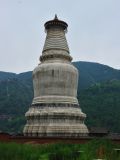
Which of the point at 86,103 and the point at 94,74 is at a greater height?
the point at 94,74

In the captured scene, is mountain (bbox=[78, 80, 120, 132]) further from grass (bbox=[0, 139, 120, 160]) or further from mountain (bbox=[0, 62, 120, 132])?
grass (bbox=[0, 139, 120, 160])

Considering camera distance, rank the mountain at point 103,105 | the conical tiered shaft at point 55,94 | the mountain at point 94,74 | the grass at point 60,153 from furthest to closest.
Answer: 1. the mountain at point 94,74
2. the mountain at point 103,105
3. the conical tiered shaft at point 55,94
4. the grass at point 60,153

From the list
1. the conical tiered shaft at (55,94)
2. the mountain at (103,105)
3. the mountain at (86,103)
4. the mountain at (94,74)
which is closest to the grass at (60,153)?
the conical tiered shaft at (55,94)

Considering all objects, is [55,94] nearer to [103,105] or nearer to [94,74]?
[103,105]

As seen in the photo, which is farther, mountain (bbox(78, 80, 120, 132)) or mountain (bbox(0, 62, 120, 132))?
mountain (bbox(0, 62, 120, 132))

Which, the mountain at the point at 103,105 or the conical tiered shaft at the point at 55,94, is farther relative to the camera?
the mountain at the point at 103,105

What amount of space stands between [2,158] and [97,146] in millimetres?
3769

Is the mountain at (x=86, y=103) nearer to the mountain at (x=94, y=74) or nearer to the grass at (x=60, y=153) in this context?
the mountain at (x=94, y=74)

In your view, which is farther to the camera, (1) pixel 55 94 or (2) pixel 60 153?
(1) pixel 55 94

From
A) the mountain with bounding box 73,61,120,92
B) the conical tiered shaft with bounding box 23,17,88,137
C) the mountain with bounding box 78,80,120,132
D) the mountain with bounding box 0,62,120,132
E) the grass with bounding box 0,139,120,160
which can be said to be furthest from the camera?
the mountain with bounding box 73,61,120,92

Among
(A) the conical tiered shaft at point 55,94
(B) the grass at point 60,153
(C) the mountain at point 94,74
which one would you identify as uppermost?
(C) the mountain at point 94,74

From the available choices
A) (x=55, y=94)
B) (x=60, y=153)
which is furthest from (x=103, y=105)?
(x=60, y=153)

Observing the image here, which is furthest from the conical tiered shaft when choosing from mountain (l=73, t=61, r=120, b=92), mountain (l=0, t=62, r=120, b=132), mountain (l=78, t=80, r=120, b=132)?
mountain (l=73, t=61, r=120, b=92)

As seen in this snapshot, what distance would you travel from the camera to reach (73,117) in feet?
85.4
